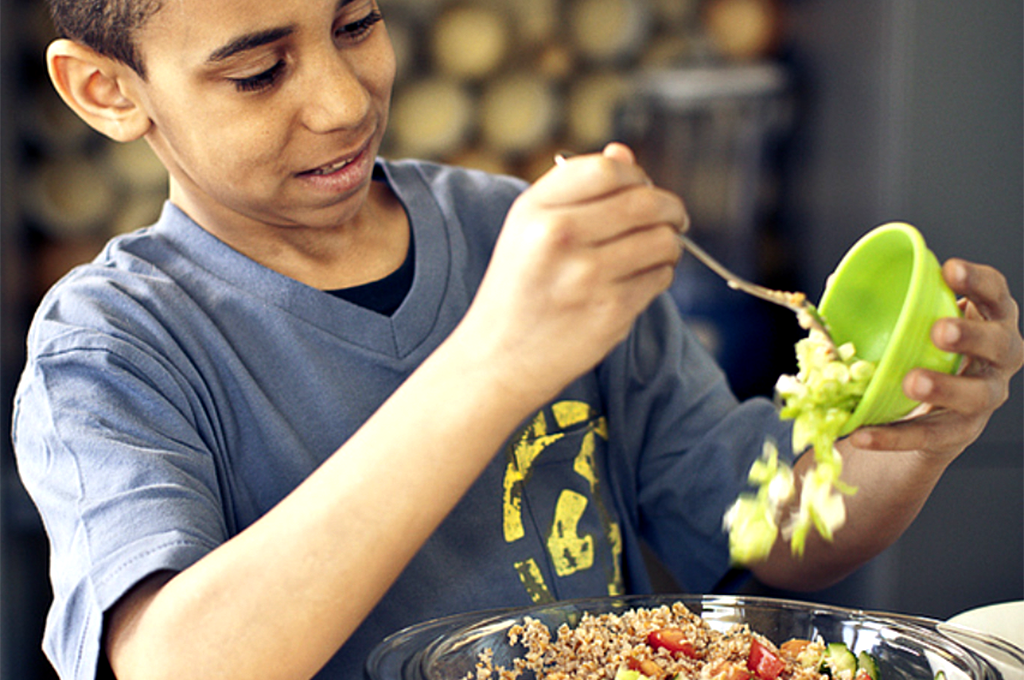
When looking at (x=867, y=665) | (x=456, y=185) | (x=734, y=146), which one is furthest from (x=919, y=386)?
(x=734, y=146)

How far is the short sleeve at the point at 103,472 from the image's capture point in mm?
704

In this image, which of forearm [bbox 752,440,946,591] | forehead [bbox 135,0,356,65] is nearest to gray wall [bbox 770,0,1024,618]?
forearm [bbox 752,440,946,591]

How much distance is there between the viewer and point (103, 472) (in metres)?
0.74

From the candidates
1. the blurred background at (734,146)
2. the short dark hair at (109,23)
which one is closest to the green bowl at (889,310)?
the short dark hair at (109,23)

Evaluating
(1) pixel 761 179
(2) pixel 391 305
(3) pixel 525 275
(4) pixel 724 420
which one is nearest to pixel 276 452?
(2) pixel 391 305

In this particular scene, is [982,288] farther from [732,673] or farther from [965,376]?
[732,673]

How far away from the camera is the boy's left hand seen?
2.24 feet

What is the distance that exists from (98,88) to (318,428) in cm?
36

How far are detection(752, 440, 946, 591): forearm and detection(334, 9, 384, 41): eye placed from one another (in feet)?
1.92

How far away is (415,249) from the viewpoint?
3.44 ft

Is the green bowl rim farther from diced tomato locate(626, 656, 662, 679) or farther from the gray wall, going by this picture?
the gray wall

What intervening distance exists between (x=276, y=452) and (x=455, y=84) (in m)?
1.30

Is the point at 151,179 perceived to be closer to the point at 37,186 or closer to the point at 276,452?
the point at 37,186

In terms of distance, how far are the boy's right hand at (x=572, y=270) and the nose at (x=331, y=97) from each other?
0.25 meters
